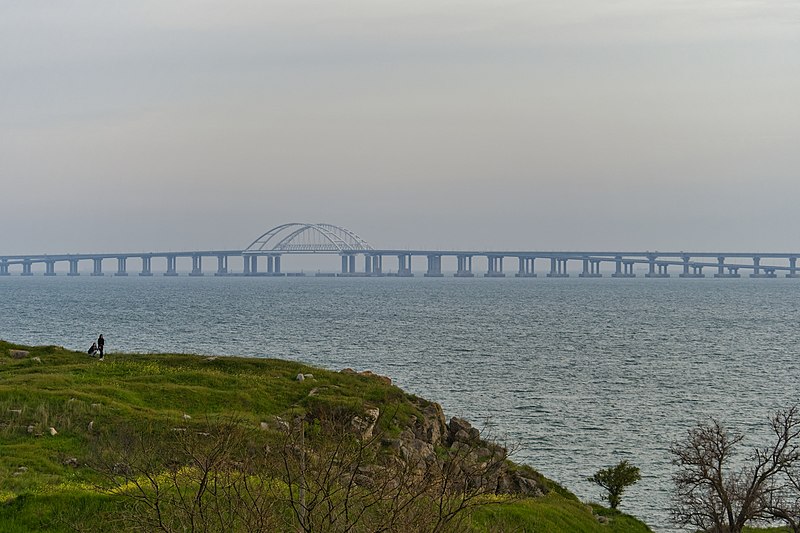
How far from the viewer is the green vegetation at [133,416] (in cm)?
1494

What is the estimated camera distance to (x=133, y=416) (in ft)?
71.6

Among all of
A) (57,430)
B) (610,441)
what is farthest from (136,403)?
(610,441)

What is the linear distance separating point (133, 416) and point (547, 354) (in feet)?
150

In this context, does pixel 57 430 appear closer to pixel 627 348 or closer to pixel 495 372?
pixel 495 372

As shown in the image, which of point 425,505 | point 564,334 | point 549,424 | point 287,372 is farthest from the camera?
point 564,334

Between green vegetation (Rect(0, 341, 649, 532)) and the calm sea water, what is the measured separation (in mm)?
6389

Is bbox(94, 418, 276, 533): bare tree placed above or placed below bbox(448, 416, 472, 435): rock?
above

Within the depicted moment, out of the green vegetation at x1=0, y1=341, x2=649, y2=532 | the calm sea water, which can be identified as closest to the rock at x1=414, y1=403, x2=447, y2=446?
the green vegetation at x1=0, y1=341, x2=649, y2=532

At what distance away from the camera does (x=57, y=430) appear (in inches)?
820

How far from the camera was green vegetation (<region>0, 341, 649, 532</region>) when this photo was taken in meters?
14.9

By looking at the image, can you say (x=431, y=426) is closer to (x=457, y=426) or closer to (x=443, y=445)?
(x=443, y=445)

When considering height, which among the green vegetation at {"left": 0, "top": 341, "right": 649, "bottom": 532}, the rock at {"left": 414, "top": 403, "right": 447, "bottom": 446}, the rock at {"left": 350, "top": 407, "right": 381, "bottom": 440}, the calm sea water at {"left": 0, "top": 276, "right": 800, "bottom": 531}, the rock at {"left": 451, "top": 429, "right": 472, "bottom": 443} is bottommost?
the calm sea water at {"left": 0, "top": 276, "right": 800, "bottom": 531}

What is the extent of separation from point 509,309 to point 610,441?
3365 inches

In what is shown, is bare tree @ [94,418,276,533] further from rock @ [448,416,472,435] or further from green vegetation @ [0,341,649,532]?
rock @ [448,416,472,435]
